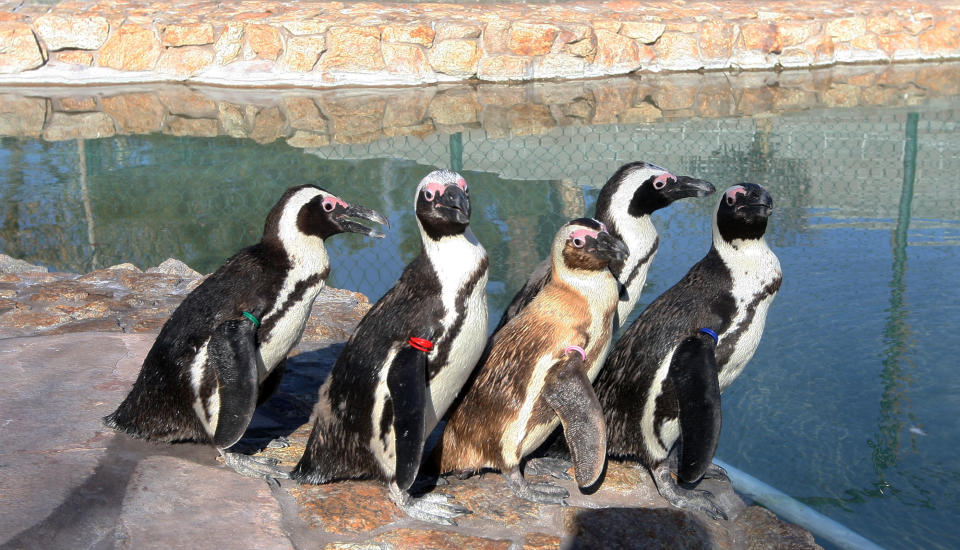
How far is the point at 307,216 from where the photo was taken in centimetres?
279

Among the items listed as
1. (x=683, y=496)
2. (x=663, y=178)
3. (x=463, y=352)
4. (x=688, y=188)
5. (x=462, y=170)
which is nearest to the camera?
(x=463, y=352)

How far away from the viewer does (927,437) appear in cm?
345

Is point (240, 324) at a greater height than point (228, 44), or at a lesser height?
lesser

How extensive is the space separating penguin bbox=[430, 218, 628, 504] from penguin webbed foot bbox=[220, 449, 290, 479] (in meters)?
0.47

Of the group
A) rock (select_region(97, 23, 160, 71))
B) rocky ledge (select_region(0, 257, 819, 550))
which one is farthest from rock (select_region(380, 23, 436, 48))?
rocky ledge (select_region(0, 257, 819, 550))

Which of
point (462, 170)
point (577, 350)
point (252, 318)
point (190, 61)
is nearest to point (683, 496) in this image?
point (577, 350)

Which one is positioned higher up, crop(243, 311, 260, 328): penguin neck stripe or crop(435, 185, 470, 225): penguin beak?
crop(435, 185, 470, 225): penguin beak

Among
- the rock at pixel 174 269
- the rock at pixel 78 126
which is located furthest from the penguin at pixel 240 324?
the rock at pixel 78 126

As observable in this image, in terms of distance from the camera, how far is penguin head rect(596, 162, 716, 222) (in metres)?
3.51

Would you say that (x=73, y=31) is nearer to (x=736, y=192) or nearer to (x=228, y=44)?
(x=228, y=44)

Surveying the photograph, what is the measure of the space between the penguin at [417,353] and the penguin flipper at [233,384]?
221 millimetres

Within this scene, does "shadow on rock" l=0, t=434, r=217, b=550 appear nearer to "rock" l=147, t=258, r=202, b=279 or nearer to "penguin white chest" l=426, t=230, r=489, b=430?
"penguin white chest" l=426, t=230, r=489, b=430

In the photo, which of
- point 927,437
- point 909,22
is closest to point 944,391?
point 927,437

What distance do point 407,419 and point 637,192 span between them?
161 centimetres
